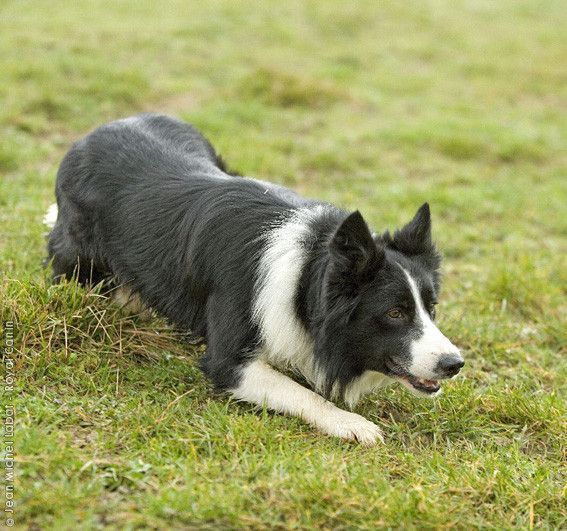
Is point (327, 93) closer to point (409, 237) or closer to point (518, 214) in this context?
point (518, 214)

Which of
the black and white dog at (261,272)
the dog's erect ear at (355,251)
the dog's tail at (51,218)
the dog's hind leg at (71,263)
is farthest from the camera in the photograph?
the dog's tail at (51,218)

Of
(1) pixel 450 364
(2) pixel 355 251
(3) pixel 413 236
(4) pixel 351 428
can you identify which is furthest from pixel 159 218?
(1) pixel 450 364

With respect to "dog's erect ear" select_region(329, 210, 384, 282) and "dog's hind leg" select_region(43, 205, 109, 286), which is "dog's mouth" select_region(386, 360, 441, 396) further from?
"dog's hind leg" select_region(43, 205, 109, 286)

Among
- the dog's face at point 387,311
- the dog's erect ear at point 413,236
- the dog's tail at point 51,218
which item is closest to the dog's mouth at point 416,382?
the dog's face at point 387,311

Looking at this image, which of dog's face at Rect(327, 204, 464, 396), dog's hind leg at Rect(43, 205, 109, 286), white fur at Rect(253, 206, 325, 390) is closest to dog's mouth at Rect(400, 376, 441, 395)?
dog's face at Rect(327, 204, 464, 396)

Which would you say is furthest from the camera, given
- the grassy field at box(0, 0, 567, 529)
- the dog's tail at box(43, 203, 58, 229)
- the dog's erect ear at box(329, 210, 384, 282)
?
the dog's tail at box(43, 203, 58, 229)

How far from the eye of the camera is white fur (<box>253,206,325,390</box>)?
14.1 feet

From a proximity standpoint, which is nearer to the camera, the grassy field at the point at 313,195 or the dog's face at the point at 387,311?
the grassy field at the point at 313,195

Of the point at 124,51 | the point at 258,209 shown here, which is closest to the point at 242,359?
the point at 258,209

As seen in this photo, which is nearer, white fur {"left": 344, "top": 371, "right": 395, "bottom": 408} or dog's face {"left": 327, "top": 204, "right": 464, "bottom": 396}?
dog's face {"left": 327, "top": 204, "right": 464, "bottom": 396}

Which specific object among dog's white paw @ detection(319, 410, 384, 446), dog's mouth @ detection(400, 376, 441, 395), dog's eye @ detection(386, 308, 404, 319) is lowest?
dog's white paw @ detection(319, 410, 384, 446)

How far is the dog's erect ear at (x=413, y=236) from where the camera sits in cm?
438

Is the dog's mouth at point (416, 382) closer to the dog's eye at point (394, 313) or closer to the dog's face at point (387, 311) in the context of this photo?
the dog's face at point (387, 311)

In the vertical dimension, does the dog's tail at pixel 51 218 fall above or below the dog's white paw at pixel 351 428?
above
